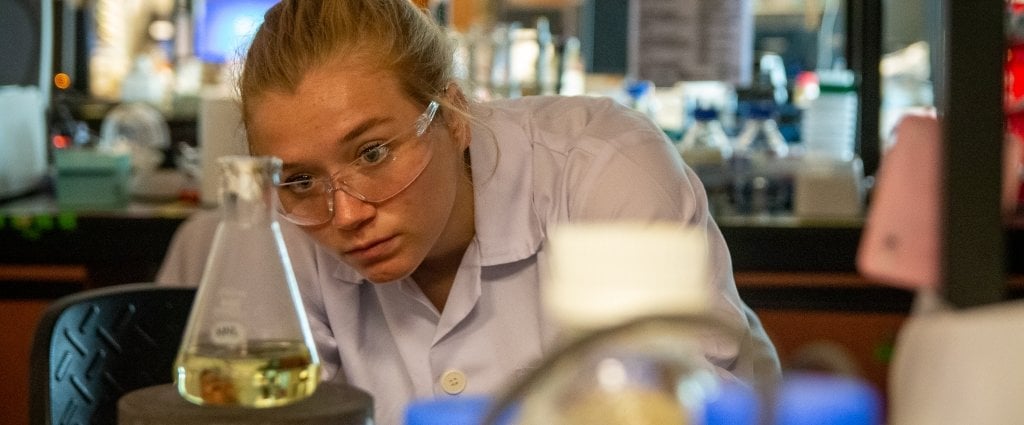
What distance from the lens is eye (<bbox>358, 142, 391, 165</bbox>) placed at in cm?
127

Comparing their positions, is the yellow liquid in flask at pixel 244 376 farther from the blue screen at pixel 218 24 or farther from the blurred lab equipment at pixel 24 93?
the blue screen at pixel 218 24

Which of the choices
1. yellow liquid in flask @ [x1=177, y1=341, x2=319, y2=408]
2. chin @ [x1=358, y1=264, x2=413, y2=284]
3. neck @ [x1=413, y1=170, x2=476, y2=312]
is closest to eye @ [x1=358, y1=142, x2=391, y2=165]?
chin @ [x1=358, y1=264, x2=413, y2=284]

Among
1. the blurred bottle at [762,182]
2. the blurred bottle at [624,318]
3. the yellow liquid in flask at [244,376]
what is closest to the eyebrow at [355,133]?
the yellow liquid in flask at [244,376]

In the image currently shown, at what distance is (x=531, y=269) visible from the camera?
1.52 meters

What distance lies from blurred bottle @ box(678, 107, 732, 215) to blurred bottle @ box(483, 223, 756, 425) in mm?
2696

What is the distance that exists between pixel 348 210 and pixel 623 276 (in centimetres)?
76

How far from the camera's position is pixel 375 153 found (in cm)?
128

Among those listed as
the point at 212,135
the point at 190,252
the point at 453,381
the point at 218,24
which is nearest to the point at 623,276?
the point at 453,381

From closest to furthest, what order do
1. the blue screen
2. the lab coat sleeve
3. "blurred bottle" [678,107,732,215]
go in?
the lab coat sleeve → "blurred bottle" [678,107,732,215] → the blue screen

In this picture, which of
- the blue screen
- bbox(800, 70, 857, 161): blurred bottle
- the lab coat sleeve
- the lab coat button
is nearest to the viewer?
the lab coat button

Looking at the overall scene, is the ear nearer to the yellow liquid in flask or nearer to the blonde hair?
the blonde hair

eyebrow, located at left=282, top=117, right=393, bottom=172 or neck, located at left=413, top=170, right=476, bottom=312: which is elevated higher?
eyebrow, located at left=282, top=117, right=393, bottom=172

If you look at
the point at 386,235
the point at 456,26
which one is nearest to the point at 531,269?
the point at 386,235

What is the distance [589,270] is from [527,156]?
3.30 ft
